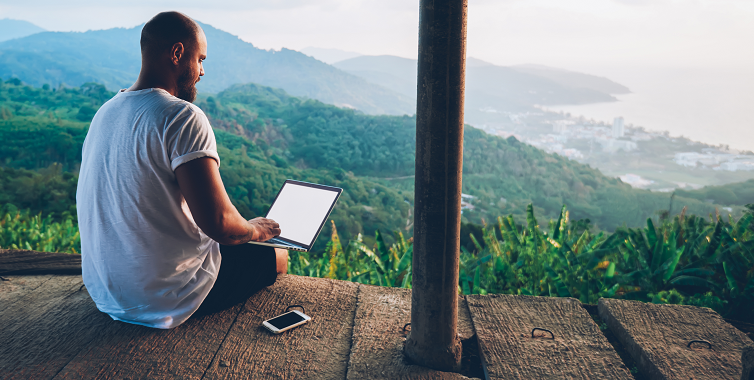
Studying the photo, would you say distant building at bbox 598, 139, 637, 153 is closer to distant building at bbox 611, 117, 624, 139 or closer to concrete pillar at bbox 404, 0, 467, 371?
distant building at bbox 611, 117, 624, 139

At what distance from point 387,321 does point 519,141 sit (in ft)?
65.2

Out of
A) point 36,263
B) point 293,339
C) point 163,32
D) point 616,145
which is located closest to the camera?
point 163,32

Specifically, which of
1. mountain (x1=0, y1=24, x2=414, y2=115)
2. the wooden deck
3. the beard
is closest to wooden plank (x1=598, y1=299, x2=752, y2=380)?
the wooden deck

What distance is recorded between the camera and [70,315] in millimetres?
1797

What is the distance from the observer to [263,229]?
1712 mm

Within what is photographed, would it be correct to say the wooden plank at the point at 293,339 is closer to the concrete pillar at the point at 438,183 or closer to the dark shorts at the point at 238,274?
the dark shorts at the point at 238,274

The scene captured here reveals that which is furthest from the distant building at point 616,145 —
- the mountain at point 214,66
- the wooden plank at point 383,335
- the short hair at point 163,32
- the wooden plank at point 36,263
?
the short hair at point 163,32

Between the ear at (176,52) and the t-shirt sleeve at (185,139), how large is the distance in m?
0.21

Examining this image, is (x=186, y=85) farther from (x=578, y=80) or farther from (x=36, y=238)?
(x=578, y=80)

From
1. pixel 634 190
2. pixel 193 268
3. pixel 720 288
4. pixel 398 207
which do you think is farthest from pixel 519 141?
pixel 193 268

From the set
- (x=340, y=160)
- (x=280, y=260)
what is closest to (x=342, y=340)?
(x=280, y=260)

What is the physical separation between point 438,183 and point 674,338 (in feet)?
3.75

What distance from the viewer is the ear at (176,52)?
1483mm

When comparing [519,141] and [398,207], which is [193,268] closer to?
[398,207]
